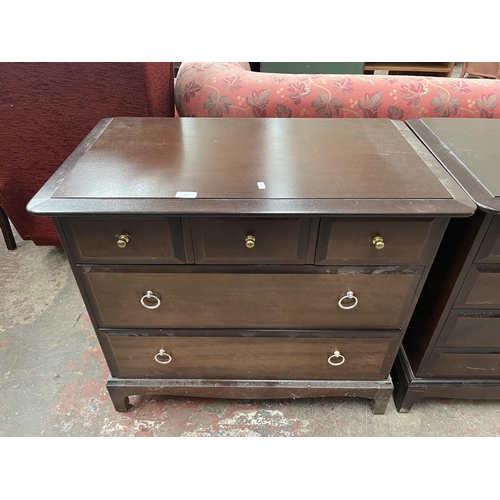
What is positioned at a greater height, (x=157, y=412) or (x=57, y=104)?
(x=57, y=104)

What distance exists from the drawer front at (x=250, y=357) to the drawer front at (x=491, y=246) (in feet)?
1.17

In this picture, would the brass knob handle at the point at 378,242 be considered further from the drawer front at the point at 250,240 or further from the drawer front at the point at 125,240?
the drawer front at the point at 125,240

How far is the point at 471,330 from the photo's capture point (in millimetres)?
1093

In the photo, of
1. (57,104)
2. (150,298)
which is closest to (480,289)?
(150,298)

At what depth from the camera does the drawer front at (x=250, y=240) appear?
2.85 ft

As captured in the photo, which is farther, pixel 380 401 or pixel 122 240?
pixel 380 401

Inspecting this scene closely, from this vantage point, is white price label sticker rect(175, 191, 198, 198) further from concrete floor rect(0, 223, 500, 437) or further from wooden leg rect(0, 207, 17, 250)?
wooden leg rect(0, 207, 17, 250)

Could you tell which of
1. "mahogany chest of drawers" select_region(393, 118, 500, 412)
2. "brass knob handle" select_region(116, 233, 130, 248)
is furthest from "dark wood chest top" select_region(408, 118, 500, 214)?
"brass knob handle" select_region(116, 233, 130, 248)

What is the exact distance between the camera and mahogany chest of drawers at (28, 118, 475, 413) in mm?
856

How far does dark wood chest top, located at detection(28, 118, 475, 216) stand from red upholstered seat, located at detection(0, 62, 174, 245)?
258 millimetres

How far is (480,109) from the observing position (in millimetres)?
1332

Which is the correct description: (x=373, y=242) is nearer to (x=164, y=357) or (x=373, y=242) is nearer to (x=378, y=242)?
(x=378, y=242)

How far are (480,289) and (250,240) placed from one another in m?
0.64

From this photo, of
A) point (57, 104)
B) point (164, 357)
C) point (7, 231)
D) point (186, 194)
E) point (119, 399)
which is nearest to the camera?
point (186, 194)
